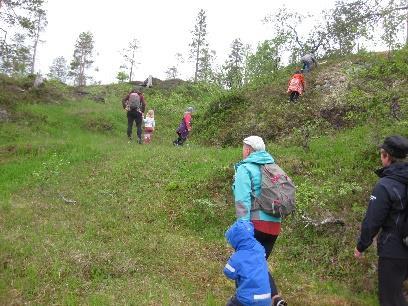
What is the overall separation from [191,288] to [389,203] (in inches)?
132

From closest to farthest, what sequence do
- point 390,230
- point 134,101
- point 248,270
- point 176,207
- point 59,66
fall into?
point 248,270, point 390,230, point 176,207, point 134,101, point 59,66

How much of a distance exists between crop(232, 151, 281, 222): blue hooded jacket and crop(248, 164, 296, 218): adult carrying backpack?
0.17ft

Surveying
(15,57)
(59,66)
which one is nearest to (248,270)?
(15,57)

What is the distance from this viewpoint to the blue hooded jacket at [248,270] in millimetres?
4289

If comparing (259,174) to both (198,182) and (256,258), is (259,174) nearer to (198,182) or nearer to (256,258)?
(256,258)

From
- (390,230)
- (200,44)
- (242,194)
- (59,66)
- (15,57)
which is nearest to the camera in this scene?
(390,230)

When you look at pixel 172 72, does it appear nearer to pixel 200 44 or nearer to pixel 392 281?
pixel 200 44

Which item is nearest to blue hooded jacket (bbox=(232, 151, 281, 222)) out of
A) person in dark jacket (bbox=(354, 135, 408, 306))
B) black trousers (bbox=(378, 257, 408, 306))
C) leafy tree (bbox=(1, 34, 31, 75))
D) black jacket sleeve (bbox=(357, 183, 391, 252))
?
black jacket sleeve (bbox=(357, 183, 391, 252))

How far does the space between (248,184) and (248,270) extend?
1.20 m

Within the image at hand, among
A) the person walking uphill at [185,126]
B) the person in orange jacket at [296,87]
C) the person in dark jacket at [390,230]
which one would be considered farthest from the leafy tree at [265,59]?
the person in dark jacket at [390,230]

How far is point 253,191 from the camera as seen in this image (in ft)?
17.6

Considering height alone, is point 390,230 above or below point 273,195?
below

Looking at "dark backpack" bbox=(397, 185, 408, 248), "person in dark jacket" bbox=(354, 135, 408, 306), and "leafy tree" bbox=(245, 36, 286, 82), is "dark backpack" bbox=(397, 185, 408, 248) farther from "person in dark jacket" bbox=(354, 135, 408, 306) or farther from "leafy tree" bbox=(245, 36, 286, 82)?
"leafy tree" bbox=(245, 36, 286, 82)

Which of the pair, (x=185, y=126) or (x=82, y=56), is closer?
(x=185, y=126)
